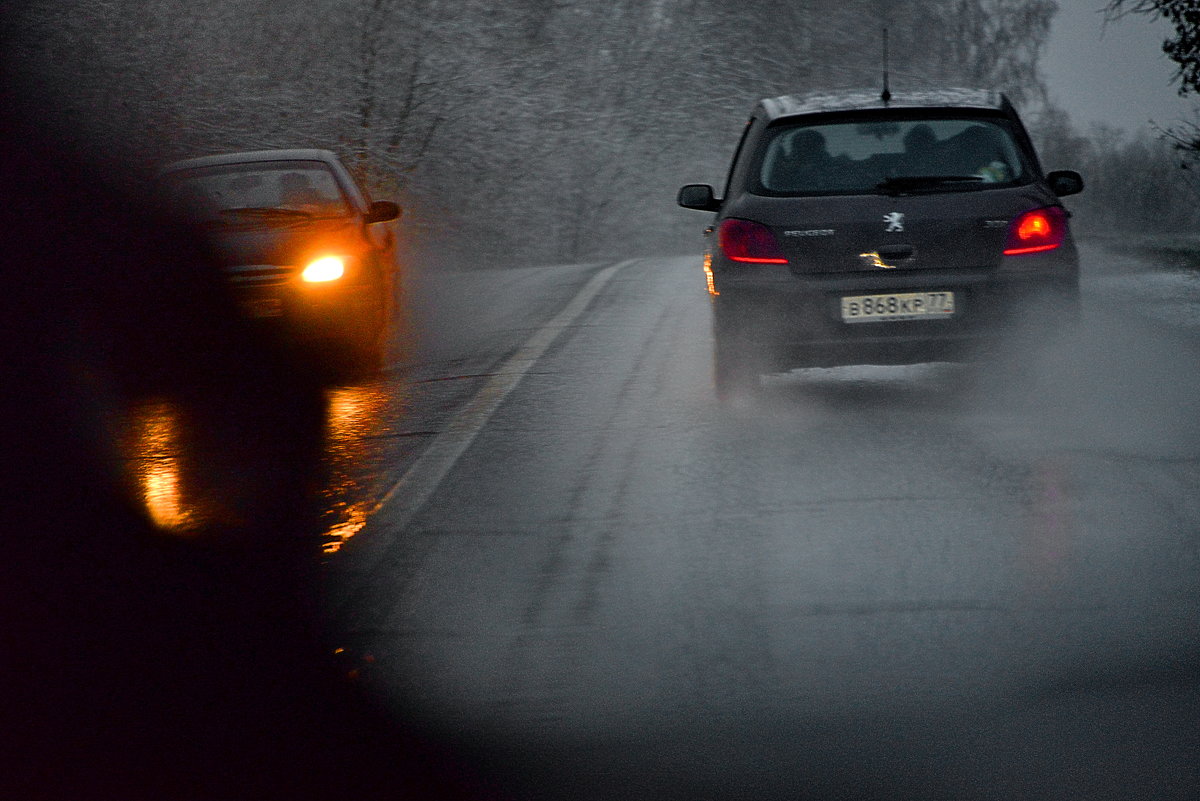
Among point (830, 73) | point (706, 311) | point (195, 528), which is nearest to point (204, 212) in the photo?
point (706, 311)

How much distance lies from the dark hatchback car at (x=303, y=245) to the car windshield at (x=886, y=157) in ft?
12.4

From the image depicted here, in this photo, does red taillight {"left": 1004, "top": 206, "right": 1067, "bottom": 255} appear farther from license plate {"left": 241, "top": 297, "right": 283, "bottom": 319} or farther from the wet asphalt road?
license plate {"left": 241, "top": 297, "right": 283, "bottom": 319}

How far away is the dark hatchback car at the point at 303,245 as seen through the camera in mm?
10734

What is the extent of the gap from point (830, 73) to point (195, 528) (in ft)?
149

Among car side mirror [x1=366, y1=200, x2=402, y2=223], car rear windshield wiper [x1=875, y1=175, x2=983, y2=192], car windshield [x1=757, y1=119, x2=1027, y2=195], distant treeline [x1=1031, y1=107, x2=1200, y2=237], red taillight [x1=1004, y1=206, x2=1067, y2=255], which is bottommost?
distant treeline [x1=1031, y1=107, x2=1200, y2=237]

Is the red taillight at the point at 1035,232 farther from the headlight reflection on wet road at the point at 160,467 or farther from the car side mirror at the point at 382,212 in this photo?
the car side mirror at the point at 382,212

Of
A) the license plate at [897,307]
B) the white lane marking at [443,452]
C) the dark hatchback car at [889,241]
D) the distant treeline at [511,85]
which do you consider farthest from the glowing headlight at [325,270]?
the distant treeline at [511,85]

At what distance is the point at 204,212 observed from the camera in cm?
1159

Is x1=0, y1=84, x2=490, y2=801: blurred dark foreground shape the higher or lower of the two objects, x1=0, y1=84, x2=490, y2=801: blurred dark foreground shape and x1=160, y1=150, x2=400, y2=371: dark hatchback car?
the lower

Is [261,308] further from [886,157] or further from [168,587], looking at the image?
[168,587]

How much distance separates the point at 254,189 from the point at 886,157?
579 cm

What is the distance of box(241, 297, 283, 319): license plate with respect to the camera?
420 inches

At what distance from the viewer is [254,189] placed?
12359 mm

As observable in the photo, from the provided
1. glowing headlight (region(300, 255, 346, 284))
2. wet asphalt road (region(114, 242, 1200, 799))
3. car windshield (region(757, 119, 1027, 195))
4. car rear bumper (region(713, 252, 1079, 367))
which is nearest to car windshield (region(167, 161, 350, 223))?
glowing headlight (region(300, 255, 346, 284))
